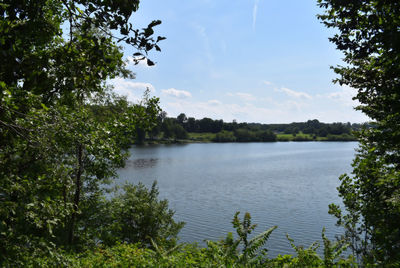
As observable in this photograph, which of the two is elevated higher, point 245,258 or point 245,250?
point 245,250

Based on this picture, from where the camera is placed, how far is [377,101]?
305 inches

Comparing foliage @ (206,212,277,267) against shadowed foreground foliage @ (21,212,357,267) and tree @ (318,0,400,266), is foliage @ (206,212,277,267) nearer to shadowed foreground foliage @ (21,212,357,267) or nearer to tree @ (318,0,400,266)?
shadowed foreground foliage @ (21,212,357,267)

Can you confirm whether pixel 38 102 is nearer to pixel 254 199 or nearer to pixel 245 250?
pixel 245 250

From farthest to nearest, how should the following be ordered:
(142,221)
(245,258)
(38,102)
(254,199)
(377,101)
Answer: (254,199)
(142,221)
(377,101)
(245,258)
(38,102)

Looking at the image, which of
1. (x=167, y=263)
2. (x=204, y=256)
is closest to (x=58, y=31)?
(x=167, y=263)

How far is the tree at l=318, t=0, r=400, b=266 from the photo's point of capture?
20.6 feet

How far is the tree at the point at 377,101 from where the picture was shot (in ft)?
20.6

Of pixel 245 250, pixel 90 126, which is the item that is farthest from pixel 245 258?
pixel 90 126

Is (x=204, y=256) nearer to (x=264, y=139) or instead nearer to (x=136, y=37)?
(x=136, y=37)

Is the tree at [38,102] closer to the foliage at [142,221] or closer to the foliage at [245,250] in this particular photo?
the foliage at [245,250]

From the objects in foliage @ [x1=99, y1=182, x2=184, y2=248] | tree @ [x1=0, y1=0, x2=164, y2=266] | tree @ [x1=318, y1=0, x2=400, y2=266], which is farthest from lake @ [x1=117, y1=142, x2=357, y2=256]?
tree @ [x1=0, y1=0, x2=164, y2=266]

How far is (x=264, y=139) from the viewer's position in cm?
18138

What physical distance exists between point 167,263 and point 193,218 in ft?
64.8

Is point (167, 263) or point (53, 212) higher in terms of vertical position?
point (53, 212)
